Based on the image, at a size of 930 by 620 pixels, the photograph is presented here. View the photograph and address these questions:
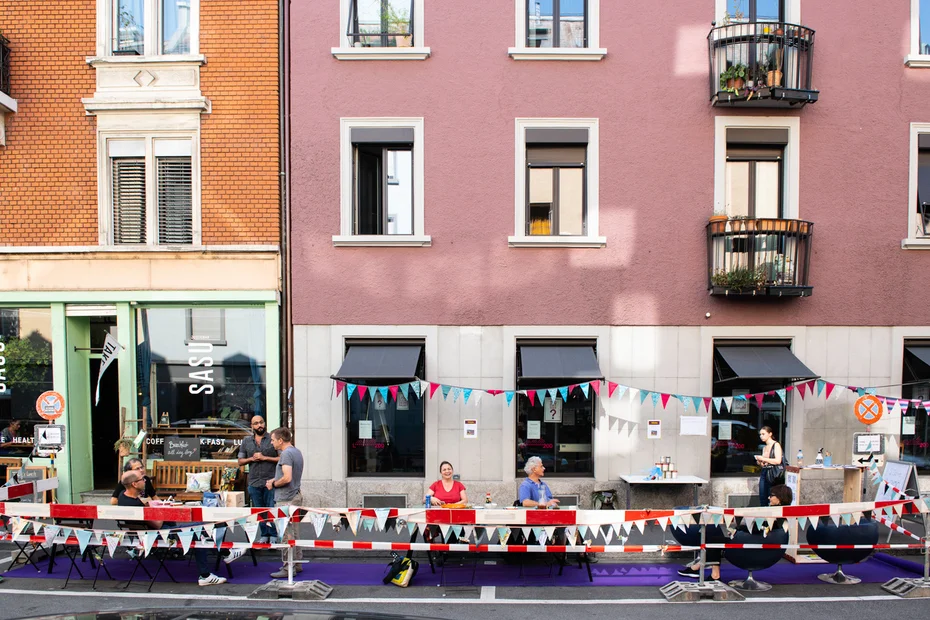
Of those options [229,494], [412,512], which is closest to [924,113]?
[412,512]

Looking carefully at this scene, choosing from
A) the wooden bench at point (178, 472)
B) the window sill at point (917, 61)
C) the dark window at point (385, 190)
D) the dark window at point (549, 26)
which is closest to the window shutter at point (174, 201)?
the dark window at point (385, 190)

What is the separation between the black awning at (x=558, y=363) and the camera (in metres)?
10.1

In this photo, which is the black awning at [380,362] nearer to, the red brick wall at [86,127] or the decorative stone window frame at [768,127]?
the red brick wall at [86,127]

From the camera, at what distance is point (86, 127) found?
10914 mm

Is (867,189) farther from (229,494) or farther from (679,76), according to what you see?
(229,494)

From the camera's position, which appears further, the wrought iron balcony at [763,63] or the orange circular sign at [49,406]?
the wrought iron balcony at [763,63]

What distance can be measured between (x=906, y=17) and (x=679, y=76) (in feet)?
12.9

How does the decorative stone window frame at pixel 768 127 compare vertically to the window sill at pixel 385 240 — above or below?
above

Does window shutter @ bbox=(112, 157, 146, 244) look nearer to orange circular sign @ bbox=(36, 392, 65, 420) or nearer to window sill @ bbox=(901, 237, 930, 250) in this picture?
orange circular sign @ bbox=(36, 392, 65, 420)

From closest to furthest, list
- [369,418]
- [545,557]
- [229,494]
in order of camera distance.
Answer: [545,557] < [229,494] < [369,418]

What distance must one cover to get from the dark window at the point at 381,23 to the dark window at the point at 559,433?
619 centimetres

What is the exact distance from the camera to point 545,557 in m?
8.23

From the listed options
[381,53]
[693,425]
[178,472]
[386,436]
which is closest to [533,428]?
[386,436]

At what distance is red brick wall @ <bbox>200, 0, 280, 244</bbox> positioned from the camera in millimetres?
10828
